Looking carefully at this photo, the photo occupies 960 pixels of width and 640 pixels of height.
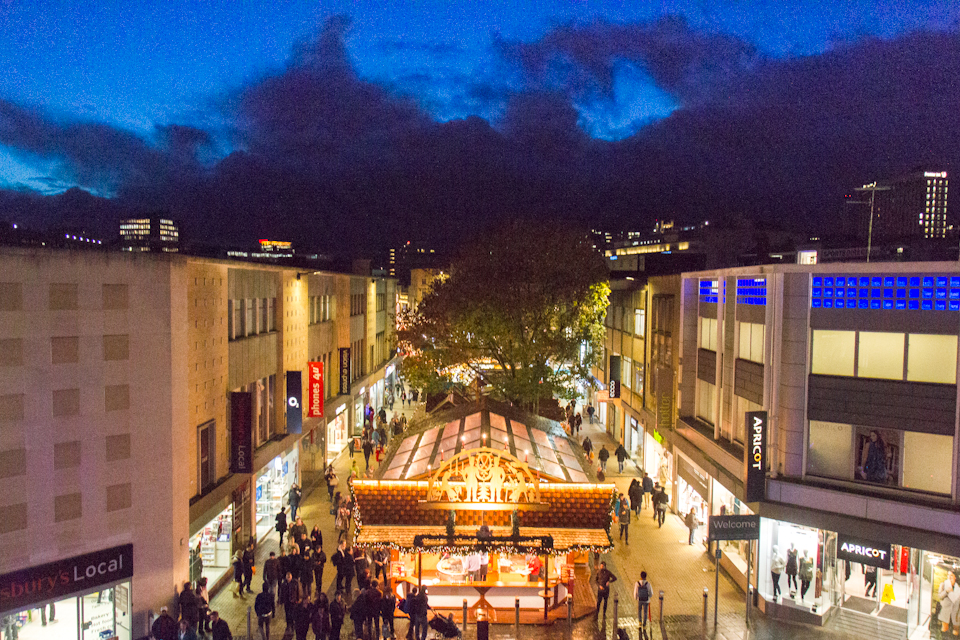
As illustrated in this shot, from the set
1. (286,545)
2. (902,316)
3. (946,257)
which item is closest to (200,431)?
(286,545)

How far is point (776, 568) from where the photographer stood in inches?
663

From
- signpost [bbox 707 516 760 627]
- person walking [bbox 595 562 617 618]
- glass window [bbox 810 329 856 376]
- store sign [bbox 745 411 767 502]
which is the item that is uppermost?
glass window [bbox 810 329 856 376]

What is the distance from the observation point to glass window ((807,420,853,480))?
16.2 m

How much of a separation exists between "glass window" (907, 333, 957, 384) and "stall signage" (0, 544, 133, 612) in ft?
62.4

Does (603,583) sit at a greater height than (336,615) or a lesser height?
lesser

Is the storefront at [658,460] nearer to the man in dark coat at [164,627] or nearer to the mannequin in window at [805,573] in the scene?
the mannequin in window at [805,573]

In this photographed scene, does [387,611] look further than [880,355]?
No

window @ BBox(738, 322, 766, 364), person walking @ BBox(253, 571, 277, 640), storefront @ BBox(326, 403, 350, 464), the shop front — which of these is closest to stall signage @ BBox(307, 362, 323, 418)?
storefront @ BBox(326, 403, 350, 464)

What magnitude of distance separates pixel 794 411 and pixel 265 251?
166754 mm

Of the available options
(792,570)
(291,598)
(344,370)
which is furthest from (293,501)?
(792,570)

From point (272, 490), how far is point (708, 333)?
16930 millimetres

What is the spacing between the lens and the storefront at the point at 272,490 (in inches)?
867

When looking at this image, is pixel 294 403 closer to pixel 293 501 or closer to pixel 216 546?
pixel 293 501

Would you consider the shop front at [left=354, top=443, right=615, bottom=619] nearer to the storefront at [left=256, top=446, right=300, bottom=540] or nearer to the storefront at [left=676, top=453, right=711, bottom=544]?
the storefront at [left=676, top=453, right=711, bottom=544]
